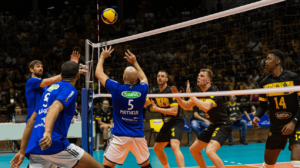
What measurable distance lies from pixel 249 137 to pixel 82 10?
10940 mm

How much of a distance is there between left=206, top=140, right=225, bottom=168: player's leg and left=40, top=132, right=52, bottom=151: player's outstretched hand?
285 centimetres

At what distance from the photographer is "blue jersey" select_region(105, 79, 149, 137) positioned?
14.7 feet

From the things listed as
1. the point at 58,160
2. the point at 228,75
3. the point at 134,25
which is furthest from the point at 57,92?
the point at 134,25

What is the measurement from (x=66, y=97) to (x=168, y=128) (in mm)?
3220

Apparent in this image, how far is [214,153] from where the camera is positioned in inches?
198

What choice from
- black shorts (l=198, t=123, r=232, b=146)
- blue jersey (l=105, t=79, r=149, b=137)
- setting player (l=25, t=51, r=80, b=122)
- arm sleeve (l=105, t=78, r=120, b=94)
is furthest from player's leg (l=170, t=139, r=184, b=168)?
setting player (l=25, t=51, r=80, b=122)

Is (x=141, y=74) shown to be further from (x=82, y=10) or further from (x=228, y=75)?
(x=82, y=10)

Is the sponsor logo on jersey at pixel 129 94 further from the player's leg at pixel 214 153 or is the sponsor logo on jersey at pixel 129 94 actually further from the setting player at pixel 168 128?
the player's leg at pixel 214 153

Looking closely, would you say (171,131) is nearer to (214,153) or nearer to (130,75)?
(214,153)

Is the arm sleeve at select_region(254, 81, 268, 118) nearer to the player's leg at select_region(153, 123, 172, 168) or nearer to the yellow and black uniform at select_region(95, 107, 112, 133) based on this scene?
the player's leg at select_region(153, 123, 172, 168)

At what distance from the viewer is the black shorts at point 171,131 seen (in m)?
5.92

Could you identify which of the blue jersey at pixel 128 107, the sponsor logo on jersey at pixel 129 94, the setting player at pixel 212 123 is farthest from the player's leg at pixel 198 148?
→ the sponsor logo on jersey at pixel 129 94

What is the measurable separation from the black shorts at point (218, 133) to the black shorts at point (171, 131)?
594 mm

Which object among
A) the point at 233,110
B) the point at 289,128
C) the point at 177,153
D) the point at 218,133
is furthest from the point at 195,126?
the point at 289,128
